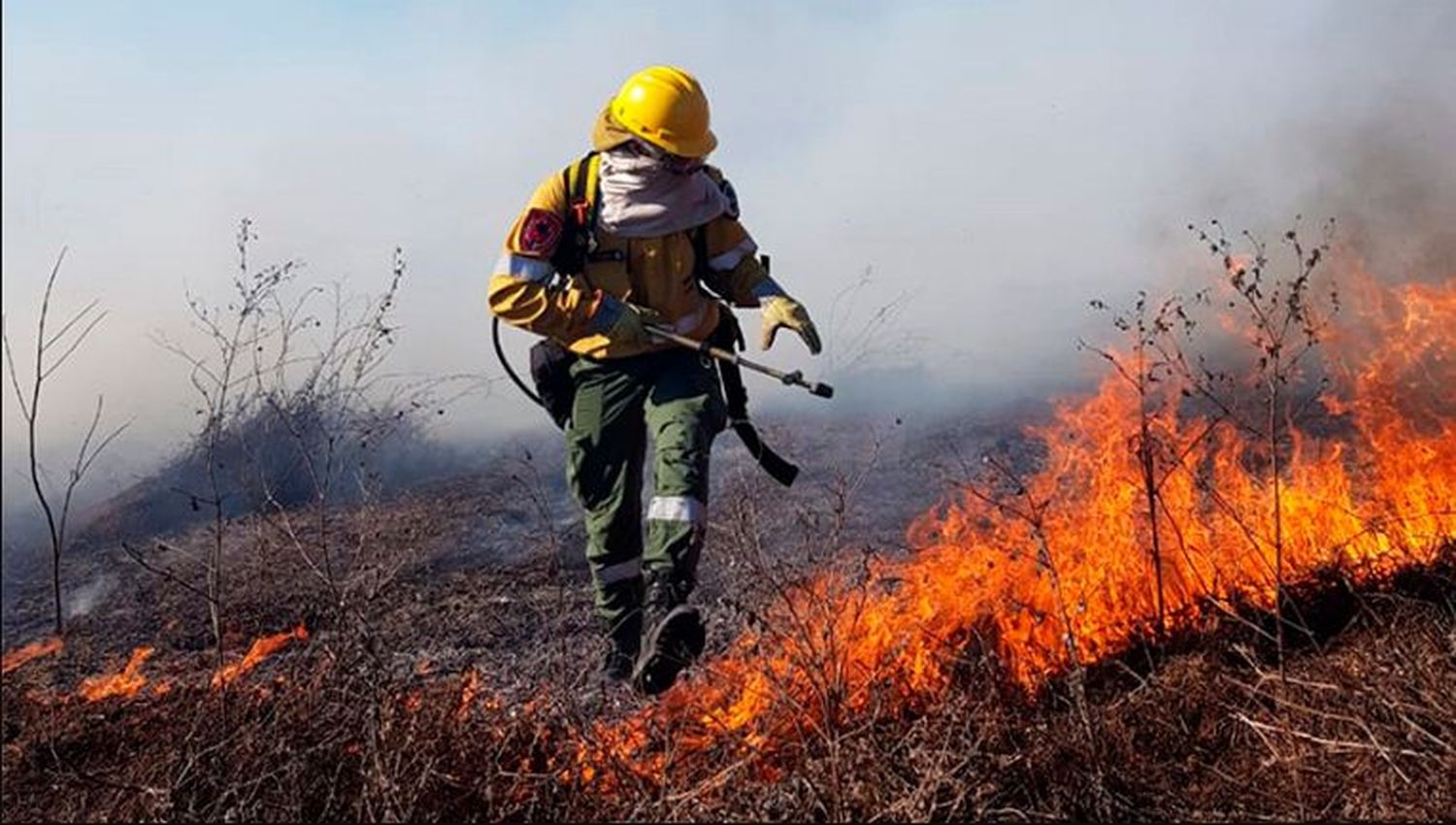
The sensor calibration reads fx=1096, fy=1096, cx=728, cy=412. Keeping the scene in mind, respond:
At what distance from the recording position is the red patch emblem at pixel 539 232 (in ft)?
14.7

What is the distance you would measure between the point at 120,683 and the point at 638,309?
110 inches

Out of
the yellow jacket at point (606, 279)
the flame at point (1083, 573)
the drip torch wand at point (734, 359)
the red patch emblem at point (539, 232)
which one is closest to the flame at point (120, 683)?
the flame at point (1083, 573)

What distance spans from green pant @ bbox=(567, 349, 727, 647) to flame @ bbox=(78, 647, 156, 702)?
1943 millimetres

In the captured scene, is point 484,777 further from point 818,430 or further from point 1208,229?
point 1208,229

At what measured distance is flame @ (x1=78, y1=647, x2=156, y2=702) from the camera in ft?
14.5

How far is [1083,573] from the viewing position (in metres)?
4.73

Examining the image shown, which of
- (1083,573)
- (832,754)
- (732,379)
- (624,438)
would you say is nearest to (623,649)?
(624,438)

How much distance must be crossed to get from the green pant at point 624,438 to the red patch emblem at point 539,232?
0.62 m

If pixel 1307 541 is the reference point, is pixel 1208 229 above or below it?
above

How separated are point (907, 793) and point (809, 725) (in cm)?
55

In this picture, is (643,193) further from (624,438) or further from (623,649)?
(623,649)

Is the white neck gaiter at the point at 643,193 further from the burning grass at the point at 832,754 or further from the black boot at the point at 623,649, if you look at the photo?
the burning grass at the point at 832,754

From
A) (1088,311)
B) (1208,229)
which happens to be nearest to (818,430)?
(1088,311)

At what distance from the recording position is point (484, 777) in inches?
131
